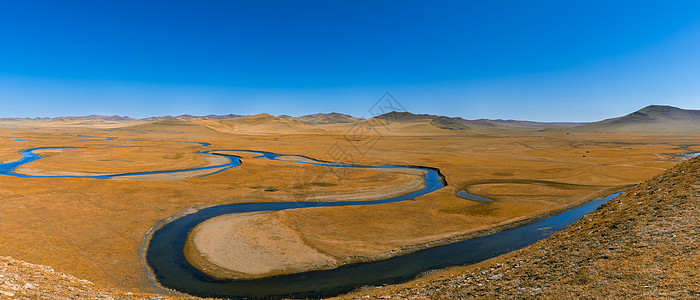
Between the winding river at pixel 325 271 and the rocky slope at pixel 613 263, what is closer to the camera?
the rocky slope at pixel 613 263

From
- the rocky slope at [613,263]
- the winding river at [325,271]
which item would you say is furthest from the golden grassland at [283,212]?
the rocky slope at [613,263]

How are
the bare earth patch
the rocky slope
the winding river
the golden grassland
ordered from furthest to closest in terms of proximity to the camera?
the golden grassland
the bare earth patch
the winding river
the rocky slope

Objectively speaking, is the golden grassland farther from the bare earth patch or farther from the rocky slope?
the rocky slope

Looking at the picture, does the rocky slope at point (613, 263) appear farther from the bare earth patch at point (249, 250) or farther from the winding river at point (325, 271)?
the bare earth patch at point (249, 250)

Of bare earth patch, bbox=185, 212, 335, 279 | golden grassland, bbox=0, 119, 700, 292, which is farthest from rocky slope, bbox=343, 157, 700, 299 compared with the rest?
golden grassland, bbox=0, 119, 700, 292

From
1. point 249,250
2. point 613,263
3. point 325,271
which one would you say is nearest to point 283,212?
point 249,250

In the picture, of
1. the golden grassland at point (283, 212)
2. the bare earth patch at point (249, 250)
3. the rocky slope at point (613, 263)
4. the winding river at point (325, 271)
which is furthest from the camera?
the golden grassland at point (283, 212)

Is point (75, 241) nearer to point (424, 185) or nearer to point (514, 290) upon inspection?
point (514, 290)

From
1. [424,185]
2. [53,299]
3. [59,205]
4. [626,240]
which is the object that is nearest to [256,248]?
[53,299]

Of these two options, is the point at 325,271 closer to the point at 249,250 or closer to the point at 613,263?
the point at 249,250
